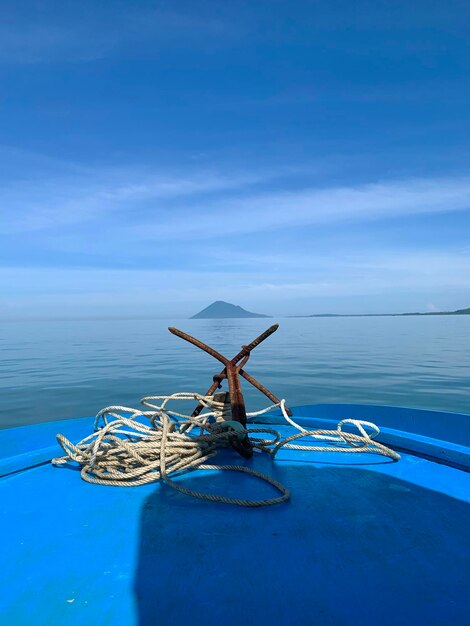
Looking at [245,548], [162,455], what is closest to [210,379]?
[162,455]

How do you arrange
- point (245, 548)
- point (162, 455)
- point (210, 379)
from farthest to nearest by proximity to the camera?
point (210, 379) < point (162, 455) < point (245, 548)

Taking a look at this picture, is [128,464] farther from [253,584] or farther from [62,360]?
[62,360]

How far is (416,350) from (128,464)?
59.2ft

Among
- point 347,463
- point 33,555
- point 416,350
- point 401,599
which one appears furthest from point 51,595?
point 416,350

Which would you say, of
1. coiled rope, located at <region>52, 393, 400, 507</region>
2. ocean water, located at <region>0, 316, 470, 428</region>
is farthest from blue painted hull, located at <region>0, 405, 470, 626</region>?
ocean water, located at <region>0, 316, 470, 428</region>

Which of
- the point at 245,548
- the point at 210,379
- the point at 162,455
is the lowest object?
the point at 210,379

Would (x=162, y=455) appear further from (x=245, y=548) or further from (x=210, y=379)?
(x=210, y=379)

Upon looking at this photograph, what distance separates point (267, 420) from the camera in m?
3.88

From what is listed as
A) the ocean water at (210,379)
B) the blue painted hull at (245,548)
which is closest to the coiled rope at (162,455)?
the blue painted hull at (245,548)

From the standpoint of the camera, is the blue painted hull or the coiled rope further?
the coiled rope

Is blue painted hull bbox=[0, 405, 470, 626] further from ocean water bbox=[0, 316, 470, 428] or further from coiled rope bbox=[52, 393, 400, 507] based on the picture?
ocean water bbox=[0, 316, 470, 428]

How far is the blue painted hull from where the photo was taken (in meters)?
1.30

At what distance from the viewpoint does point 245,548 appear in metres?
1.66

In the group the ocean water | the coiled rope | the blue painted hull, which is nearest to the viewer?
the blue painted hull
